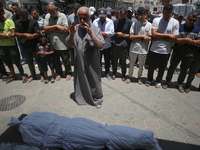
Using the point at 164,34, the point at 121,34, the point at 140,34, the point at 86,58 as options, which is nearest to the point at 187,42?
the point at 164,34

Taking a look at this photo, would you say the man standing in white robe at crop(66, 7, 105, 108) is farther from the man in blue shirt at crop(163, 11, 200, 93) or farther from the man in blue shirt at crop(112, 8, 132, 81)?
the man in blue shirt at crop(163, 11, 200, 93)

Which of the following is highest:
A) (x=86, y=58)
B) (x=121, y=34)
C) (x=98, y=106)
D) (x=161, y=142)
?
(x=121, y=34)

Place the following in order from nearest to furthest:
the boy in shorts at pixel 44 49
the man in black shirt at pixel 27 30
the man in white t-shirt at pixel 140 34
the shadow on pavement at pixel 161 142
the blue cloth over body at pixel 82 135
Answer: the blue cloth over body at pixel 82 135
the shadow on pavement at pixel 161 142
the man in white t-shirt at pixel 140 34
the man in black shirt at pixel 27 30
the boy in shorts at pixel 44 49

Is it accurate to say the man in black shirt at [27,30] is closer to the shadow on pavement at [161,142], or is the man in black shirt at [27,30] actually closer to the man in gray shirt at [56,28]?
the man in gray shirt at [56,28]

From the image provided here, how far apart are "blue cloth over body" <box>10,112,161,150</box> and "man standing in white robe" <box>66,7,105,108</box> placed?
1134mm

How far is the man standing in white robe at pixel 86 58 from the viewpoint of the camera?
2.61m

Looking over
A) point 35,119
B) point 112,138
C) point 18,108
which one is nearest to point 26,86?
point 18,108

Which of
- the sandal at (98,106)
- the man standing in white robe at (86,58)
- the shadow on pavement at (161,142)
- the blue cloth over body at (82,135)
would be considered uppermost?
the man standing in white robe at (86,58)

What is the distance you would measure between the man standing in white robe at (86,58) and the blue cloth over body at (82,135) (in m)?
1.13

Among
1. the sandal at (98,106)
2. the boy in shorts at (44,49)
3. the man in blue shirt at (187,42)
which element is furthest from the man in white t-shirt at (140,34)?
the boy in shorts at (44,49)

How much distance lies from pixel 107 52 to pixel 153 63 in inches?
64.4

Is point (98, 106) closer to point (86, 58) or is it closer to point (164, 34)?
point (86, 58)

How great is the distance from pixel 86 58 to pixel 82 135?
1673mm

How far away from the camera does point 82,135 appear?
6.63ft
